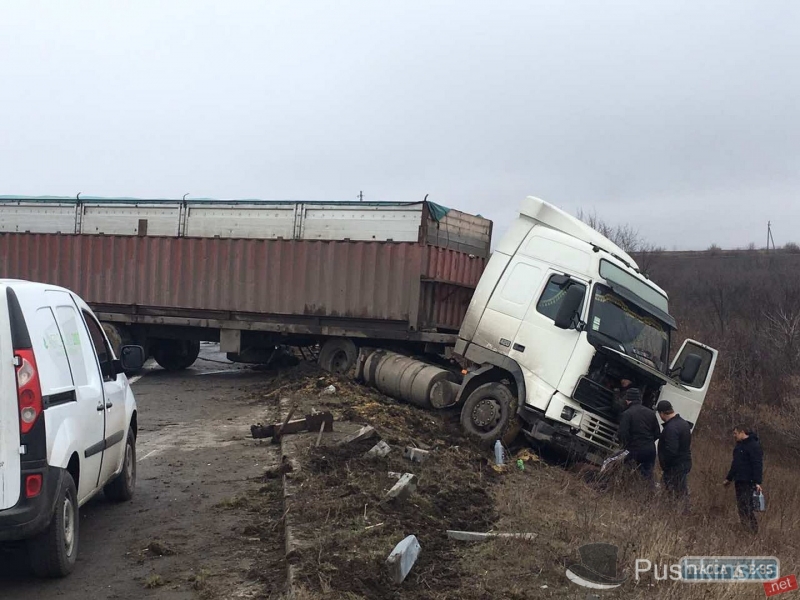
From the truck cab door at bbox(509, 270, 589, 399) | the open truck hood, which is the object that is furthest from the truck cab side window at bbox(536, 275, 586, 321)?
the open truck hood

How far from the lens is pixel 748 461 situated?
9695mm

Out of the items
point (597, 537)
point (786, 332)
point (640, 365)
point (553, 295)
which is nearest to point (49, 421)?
point (597, 537)

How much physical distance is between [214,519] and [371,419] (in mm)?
4604

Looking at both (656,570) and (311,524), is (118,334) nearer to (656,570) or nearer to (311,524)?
(311,524)

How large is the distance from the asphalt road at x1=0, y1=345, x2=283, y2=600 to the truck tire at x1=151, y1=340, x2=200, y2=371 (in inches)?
287

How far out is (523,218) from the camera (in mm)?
11773

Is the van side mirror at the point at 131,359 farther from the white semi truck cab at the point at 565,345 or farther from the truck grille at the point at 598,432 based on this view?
the truck grille at the point at 598,432

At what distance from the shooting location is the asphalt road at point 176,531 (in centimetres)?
491

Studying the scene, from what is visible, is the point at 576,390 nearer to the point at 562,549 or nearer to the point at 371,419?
the point at 371,419

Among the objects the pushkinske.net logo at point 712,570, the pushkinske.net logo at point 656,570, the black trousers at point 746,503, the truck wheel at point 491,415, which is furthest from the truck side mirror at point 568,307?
the pushkinske.net logo at point 656,570

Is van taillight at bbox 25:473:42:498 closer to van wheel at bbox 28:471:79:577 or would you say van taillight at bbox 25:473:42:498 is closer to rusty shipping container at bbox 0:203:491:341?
van wheel at bbox 28:471:79:577

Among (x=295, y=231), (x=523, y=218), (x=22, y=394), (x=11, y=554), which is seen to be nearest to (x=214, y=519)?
(x=11, y=554)

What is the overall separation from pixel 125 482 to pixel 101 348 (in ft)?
4.10

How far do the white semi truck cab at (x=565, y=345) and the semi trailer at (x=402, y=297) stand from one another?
2 cm
